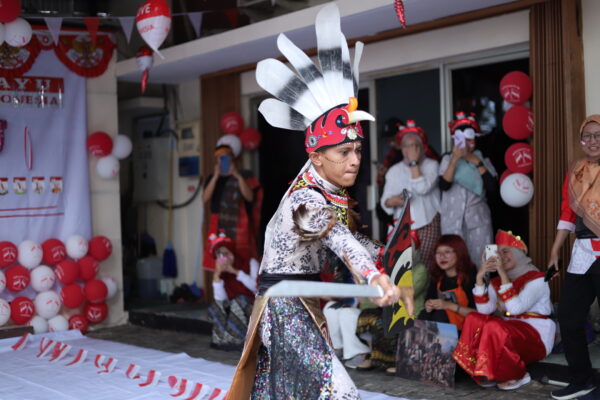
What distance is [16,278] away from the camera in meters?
5.78

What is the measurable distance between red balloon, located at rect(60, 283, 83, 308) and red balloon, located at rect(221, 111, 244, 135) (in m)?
1.89

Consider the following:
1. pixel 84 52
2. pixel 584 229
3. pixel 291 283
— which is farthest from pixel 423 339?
pixel 84 52

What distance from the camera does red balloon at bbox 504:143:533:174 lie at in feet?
14.8

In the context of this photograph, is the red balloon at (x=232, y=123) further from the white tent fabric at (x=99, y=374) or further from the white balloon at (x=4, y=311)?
the white balloon at (x=4, y=311)

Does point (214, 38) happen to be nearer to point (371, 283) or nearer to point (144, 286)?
point (144, 286)

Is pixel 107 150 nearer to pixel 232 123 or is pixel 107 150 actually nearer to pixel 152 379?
pixel 232 123

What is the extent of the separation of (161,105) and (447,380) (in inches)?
186

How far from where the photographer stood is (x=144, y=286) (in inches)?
308

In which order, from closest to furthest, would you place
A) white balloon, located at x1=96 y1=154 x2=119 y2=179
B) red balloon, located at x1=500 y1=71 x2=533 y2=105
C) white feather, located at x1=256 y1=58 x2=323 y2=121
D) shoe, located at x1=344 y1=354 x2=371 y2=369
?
white feather, located at x1=256 y1=58 x2=323 y2=121 → red balloon, located at x1=500 y1=71 x2=533 y2=105 → shoe, located at x1=344 y1=354 x2=371 y2=369 → white balloon, located at x1=96 y1=154 x2=119 y2=179

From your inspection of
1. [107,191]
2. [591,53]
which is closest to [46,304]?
[107,191]

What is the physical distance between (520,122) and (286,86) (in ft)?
8.10

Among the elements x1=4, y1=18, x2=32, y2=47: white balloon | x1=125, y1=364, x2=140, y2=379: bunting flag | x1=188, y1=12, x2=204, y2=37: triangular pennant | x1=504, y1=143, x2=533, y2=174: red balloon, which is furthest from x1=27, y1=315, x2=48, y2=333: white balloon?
x1=504, y1=143, x2=533, y2=174: red balloon

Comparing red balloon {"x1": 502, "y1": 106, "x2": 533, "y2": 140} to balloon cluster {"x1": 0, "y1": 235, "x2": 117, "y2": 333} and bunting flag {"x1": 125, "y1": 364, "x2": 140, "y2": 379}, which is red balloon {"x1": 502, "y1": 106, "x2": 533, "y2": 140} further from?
balloon cluster {"x1": 0, "y1": 235, "x2": 117, "y2": 333}

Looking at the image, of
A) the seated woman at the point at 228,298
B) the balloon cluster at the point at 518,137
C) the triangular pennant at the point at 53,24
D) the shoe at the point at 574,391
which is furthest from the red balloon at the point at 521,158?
the triangular pennant at the point at 53,24
